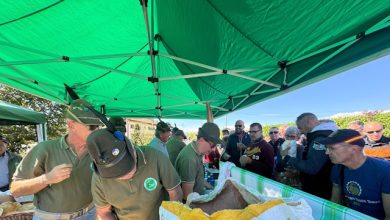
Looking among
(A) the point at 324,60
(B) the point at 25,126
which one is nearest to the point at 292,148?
(A) the point at 324,60

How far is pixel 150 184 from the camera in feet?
5.23

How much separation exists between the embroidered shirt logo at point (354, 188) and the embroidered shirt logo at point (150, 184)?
1370mm

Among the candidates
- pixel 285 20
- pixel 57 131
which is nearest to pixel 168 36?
pixel 285 20

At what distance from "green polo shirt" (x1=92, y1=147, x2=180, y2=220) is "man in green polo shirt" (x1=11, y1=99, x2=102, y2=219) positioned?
0.31 m

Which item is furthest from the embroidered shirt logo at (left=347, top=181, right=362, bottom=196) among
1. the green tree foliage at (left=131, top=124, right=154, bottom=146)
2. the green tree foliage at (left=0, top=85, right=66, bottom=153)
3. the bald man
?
the green tree foliage at (left=131, top=124, right=154, bottom=146)

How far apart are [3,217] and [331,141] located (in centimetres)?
302

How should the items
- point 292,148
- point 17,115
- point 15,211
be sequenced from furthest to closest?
point 17,115 < point 292,148 < point 15,211

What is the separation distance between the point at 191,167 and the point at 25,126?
1289 cm

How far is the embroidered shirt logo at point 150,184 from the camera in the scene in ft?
5.21

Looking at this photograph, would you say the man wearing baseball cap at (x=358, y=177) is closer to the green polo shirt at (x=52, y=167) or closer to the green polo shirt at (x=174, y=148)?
the green polo shirt at (x=52, y=167)

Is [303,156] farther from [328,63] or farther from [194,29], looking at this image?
[194,29]

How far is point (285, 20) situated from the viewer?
213 centimetres

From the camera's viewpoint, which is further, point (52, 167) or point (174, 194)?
point (52, 167)

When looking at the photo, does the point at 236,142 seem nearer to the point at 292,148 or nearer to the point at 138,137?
the point at 292,148
